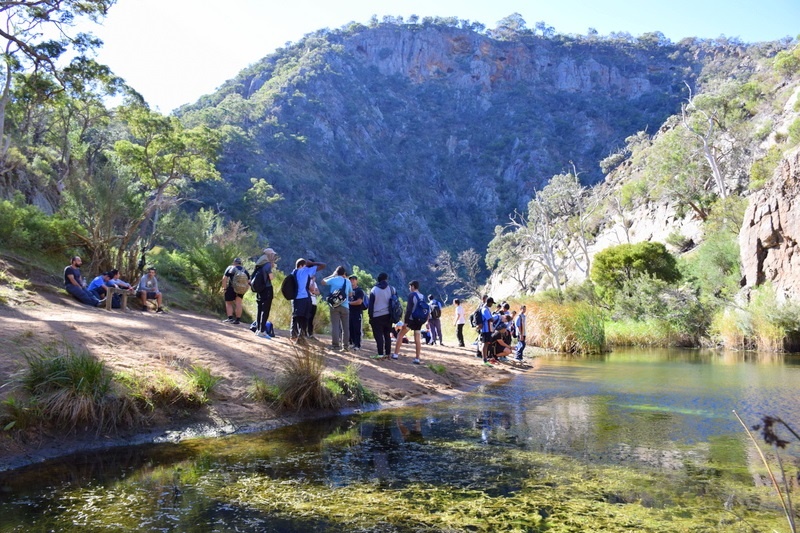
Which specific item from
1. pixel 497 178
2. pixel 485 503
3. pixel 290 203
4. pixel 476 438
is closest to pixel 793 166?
pixel 476 438

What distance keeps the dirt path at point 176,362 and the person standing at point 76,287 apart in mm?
306

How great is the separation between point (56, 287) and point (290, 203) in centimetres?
6639

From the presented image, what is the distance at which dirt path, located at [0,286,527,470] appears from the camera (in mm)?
6875

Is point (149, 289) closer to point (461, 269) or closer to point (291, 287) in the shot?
point (291, 287)

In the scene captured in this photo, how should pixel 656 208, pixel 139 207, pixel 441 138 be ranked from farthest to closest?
1. pixel 441 138
2. pixel 656 208
3. pixel 139 207

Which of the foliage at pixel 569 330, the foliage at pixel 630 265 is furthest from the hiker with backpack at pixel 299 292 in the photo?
the foliage at pixel 630 265

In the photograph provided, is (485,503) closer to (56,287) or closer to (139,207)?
(56,287)

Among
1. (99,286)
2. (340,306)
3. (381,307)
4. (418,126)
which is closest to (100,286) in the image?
(99,286)

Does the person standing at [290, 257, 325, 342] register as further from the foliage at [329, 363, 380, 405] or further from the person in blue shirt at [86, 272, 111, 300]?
the person in blue shirt at [86, 272, 111, 300]

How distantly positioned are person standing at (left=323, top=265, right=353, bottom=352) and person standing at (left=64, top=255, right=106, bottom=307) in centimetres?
617

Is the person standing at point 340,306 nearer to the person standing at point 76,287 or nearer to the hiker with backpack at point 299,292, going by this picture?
the hiker with backpack at point 299,292

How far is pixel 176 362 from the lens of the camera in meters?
8.83

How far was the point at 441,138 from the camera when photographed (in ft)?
383

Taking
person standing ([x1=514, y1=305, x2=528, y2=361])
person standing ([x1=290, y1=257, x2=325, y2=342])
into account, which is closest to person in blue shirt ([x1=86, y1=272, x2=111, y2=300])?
person standing ([x1=290, y1=257, x2=325, y2=342])
